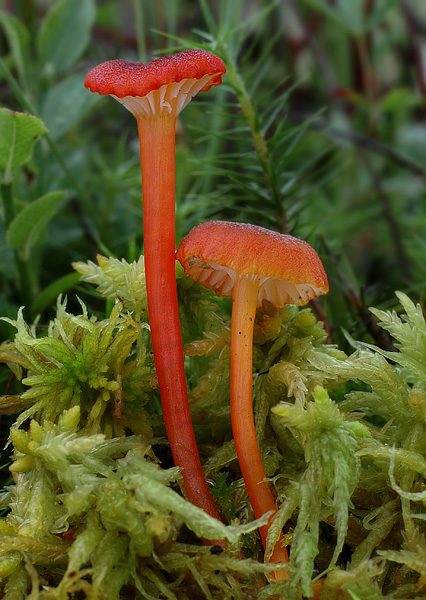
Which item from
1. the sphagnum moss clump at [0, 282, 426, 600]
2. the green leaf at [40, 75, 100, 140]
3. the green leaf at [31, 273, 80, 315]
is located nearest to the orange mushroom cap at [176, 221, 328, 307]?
the sphagnum moss clump at [0, 282, 426, 600]

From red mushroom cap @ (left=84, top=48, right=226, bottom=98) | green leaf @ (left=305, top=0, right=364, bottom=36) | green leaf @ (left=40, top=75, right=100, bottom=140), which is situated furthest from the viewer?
green leaf @ (left=305, top=0, right=364, bottom=36)

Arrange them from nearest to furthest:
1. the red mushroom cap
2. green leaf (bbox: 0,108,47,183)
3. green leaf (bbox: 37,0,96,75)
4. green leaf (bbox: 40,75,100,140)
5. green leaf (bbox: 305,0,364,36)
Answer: the red mushroom cap, green leaf (bbox: 0,108,47,183), green leaf (bbox: 40,75,100,140), green leaf (bbox: 37,0,96,75), green leaf (bbox: 305,0,364,36)

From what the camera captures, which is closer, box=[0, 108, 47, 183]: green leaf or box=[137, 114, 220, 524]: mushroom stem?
box=[137, 114, 220, 524]: mushroom stem

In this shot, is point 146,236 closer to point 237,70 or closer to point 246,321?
point 246,321

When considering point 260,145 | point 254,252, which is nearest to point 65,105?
point 260,145

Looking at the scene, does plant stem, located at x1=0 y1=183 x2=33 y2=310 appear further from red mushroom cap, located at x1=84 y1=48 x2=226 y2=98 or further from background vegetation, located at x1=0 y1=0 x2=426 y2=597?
red mushroom cap, located at x1=84 y1=48 x2=226 y2=98

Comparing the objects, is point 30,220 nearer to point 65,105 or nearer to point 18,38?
point 65,105

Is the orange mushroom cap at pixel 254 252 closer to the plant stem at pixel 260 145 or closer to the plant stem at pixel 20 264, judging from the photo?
the plant stem at pixel 260 145
